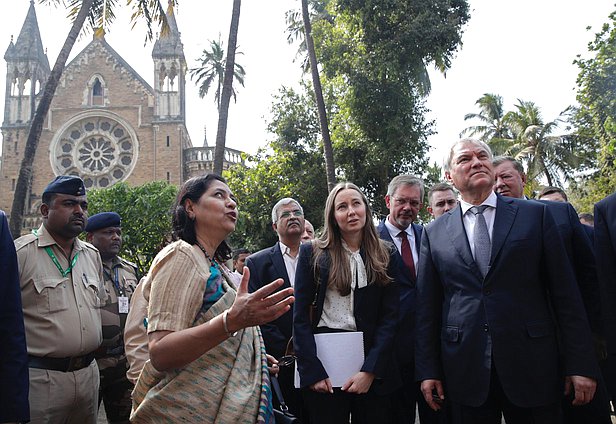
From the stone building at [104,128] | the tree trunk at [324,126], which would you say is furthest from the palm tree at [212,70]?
the tree trunk at [324,126]

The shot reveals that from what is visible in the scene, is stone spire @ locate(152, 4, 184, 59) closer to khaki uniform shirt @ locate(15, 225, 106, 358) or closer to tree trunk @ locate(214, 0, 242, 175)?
tree trunk @ locate(214, 0, 242, 175)

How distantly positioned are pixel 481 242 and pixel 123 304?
11.0 feet

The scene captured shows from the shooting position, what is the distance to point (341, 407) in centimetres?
350

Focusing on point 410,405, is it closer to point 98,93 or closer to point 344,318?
point 344,318

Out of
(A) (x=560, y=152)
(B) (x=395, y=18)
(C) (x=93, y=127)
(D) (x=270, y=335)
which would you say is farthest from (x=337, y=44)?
(C) (x=93, y=127)

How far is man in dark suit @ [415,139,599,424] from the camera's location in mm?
2973

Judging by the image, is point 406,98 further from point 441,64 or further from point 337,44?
point 337,44

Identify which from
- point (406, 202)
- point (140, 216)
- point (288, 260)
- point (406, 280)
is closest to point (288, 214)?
point (288, 260)

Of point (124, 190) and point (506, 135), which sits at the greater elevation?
point (506, 135)

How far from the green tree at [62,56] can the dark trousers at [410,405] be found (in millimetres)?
9498

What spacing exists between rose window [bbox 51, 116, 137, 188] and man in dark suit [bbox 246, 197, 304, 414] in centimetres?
3303

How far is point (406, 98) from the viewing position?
18.4 metres

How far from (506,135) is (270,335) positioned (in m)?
39.7

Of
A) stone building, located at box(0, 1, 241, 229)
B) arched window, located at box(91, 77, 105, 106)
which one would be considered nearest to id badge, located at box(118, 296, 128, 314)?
stone building, located at box(0, 1, 241, 229)
